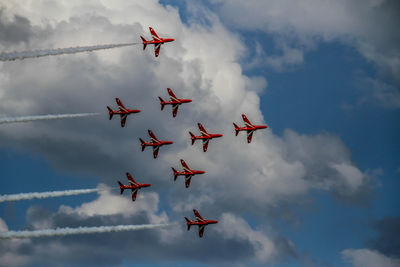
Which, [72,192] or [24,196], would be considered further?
[72,192]

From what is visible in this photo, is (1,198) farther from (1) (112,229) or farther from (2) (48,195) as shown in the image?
(1) (112,229)

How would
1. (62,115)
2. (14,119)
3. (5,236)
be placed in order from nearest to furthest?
(5,236)
(14,119)
(62,115)

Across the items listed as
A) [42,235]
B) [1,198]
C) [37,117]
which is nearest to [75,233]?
[42,235]

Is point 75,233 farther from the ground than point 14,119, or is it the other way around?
point 14,119

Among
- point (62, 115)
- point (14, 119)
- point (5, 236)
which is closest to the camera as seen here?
point (5, 236)

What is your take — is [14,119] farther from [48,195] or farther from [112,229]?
[112,229]

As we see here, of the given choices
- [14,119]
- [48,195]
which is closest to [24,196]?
[48,195]

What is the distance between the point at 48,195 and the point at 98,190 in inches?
636

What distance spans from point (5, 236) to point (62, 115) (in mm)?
37893

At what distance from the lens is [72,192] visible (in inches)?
7840

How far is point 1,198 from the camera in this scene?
176875 mm

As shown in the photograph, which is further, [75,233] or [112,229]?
[112,229]

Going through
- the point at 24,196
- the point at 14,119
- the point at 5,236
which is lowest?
the point at 5,236

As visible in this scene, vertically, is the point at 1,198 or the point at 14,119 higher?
the point at 14,119
